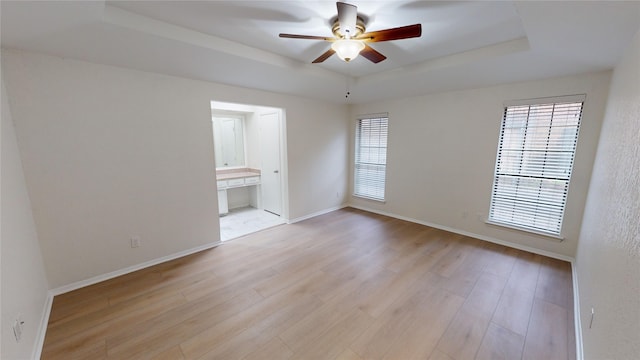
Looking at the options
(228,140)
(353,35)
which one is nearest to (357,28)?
(353,35)

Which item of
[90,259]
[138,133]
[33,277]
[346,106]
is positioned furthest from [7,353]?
[346,106]

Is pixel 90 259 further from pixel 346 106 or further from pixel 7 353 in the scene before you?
pixel 346 106

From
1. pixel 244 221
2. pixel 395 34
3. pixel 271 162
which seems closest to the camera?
pixel 395 34

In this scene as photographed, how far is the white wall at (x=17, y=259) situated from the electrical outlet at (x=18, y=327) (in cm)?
3

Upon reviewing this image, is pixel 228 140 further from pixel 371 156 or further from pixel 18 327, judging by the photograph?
pixel 18 327

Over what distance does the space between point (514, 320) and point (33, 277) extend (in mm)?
3976

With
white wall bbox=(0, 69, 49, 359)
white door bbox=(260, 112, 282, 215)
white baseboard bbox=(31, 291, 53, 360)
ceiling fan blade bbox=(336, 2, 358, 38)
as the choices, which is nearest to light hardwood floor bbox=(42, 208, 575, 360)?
white baseboard bbox=(31, 291, 53, 360)

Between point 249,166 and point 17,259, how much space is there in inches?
155

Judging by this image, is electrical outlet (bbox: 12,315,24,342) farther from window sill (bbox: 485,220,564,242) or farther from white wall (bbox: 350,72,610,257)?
window sill (bbox: 485,220,564,242)

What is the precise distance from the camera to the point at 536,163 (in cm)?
315

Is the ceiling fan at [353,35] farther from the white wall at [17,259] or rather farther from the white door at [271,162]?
the white door at [271,162]

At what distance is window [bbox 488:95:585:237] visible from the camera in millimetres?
→ 2916

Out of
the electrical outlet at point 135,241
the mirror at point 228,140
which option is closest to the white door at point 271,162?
the mirror at point 228,140

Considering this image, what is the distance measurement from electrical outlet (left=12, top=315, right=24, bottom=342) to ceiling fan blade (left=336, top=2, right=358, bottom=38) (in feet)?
9.22
